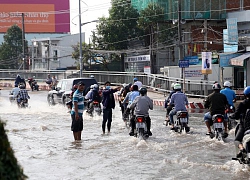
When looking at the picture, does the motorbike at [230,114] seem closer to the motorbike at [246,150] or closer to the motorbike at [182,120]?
the motorbike at [182,120]

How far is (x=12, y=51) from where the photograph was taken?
2785 inches

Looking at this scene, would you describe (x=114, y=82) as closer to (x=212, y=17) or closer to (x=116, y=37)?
(x=116, y=37)

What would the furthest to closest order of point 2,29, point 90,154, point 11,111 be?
1. point 2,29
2. point 11,111
3. point 90,154

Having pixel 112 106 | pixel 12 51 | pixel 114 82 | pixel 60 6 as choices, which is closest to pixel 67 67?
pixel 12 51

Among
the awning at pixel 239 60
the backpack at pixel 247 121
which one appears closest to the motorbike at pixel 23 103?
the awning at pixel 239 60

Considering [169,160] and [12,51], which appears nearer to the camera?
[169,160]

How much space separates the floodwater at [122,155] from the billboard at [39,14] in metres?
87.7

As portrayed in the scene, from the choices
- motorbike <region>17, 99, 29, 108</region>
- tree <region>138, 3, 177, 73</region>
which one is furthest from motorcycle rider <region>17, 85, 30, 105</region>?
tree <region>138, 3, 177, 73</region>

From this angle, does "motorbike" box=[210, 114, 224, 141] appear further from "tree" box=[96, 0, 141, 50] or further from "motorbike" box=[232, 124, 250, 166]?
"tree" box=[96, 0, 141, 50]

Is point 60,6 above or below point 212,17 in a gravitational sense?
above

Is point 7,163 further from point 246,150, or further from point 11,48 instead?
point 11,48

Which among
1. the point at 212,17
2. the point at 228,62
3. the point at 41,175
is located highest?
the point at 212,17

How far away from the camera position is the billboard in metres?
103

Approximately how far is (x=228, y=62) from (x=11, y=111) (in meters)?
17.5
